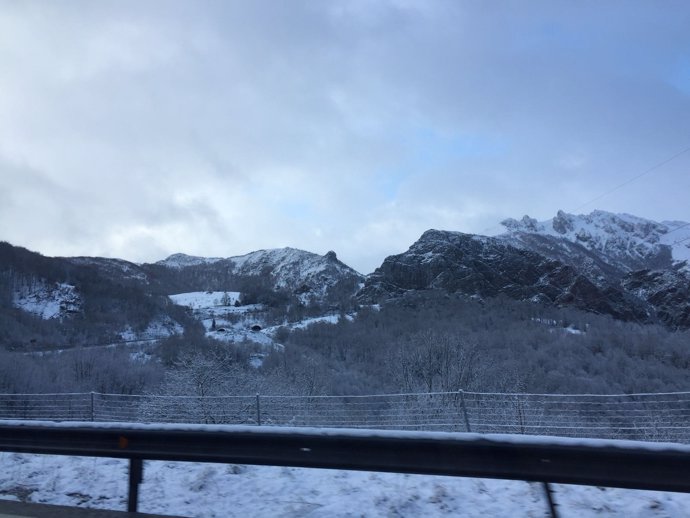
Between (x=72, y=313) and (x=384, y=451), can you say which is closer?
(x=384, y=451)

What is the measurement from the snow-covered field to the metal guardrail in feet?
1.54

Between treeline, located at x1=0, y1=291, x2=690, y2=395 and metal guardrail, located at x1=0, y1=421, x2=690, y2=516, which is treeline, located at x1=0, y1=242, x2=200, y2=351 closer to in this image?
treeline, located at x1=0, y1=291, x2=690, y2=395

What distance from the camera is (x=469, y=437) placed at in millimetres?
4691

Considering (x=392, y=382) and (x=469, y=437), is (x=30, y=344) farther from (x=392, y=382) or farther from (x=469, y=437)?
(x=469, y=437)

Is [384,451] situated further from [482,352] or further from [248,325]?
[248,325]

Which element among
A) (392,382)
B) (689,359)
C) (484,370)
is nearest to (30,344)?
(392,382)

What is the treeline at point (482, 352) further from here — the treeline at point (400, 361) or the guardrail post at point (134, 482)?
the guardrail post at point (134, 482)

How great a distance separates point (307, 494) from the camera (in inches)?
220

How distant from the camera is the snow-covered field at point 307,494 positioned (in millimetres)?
4855

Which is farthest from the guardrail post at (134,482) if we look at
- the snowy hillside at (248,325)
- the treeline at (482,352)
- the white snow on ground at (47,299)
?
the white snow on ground at (47,299)

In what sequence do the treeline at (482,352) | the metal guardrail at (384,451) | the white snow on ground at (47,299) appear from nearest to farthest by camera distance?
the metal guardrail at (384,451) < the treeline at (482,352) < the white snow on ground at (47,299)

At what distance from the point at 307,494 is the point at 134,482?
1.67m

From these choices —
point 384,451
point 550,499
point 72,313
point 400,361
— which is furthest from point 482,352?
point 72,313

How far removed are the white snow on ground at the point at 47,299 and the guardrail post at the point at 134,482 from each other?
5848 inches
